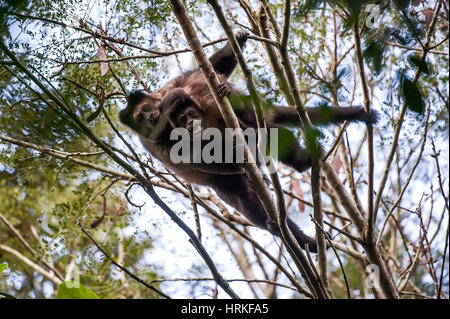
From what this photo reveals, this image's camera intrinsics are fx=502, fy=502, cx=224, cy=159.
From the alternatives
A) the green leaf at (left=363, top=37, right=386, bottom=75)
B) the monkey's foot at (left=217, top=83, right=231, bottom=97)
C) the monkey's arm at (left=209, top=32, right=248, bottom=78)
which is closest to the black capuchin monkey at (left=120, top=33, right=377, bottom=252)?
the monkey's arm at (left=209, top=32, right=248, bottom=78)

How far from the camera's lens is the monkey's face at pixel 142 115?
5.59 meters

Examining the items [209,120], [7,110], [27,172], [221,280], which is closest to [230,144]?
[209,120]

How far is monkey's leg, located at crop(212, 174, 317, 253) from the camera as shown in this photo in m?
5.55

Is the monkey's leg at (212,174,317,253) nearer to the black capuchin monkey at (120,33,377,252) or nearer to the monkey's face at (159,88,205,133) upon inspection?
the black capuchin monkey at (120,33,377,252)

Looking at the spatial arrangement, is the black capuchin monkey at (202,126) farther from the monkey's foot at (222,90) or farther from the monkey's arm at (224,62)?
the monkey's foot at (222,90)

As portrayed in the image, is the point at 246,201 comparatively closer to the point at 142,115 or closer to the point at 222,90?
the point at 142,115

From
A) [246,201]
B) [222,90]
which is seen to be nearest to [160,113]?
[246,201]

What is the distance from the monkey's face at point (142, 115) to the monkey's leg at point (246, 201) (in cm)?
99

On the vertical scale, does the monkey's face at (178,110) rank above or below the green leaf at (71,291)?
above

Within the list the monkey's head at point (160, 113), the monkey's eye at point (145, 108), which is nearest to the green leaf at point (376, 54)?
the monkey's head at point (160, 113)

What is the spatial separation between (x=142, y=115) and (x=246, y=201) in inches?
60.5

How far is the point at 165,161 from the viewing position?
18.6 feet

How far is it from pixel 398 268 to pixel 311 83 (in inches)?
121
